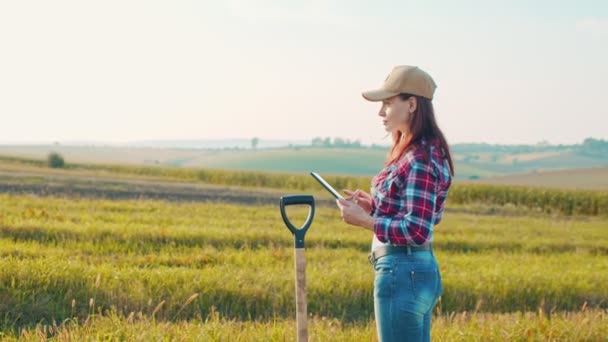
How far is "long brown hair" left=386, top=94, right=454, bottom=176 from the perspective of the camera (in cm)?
428

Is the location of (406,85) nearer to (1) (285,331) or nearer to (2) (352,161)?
(1) (285,331)

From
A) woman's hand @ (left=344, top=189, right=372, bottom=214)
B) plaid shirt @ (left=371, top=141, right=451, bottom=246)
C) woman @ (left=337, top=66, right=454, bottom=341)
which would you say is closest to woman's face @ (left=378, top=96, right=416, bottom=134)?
woman @ (left=337, top=66, right=454, bottom=341)

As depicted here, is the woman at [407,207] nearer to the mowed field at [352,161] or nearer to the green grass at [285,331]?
the green grass at [285,331]

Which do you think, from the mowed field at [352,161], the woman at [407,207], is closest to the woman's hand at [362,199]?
the woman at [407,207]

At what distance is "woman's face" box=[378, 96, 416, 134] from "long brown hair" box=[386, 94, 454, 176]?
0.02 m

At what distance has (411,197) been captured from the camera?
13.6 ft

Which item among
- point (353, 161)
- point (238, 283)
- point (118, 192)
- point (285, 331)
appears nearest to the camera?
point (285, 331)

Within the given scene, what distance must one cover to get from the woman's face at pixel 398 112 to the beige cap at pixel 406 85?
50mm

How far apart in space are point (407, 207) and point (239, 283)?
19.0 feet

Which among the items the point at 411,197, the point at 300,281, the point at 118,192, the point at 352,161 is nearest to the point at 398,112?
the point at 411,197

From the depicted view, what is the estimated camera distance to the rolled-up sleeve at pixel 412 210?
13.6 feet

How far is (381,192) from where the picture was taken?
14.3ft

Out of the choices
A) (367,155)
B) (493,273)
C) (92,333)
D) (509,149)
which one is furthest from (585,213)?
(509,149)

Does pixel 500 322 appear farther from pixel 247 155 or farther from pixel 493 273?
pixel 247 155
